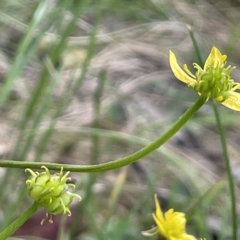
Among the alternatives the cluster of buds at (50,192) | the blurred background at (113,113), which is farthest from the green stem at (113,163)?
the blurred background at (113,113)

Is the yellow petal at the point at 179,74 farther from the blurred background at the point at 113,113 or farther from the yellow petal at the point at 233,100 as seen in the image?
the blurred background at the point at 113,113

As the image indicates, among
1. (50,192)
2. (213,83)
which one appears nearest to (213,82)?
(213,83)

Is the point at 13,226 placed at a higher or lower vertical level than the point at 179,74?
lower

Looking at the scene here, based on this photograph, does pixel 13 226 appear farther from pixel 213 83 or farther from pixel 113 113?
pixel 113 113

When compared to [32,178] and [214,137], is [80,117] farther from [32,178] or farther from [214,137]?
[32,178]

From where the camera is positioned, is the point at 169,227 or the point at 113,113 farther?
the point at 113,113

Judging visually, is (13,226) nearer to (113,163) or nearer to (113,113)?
(113,163)
